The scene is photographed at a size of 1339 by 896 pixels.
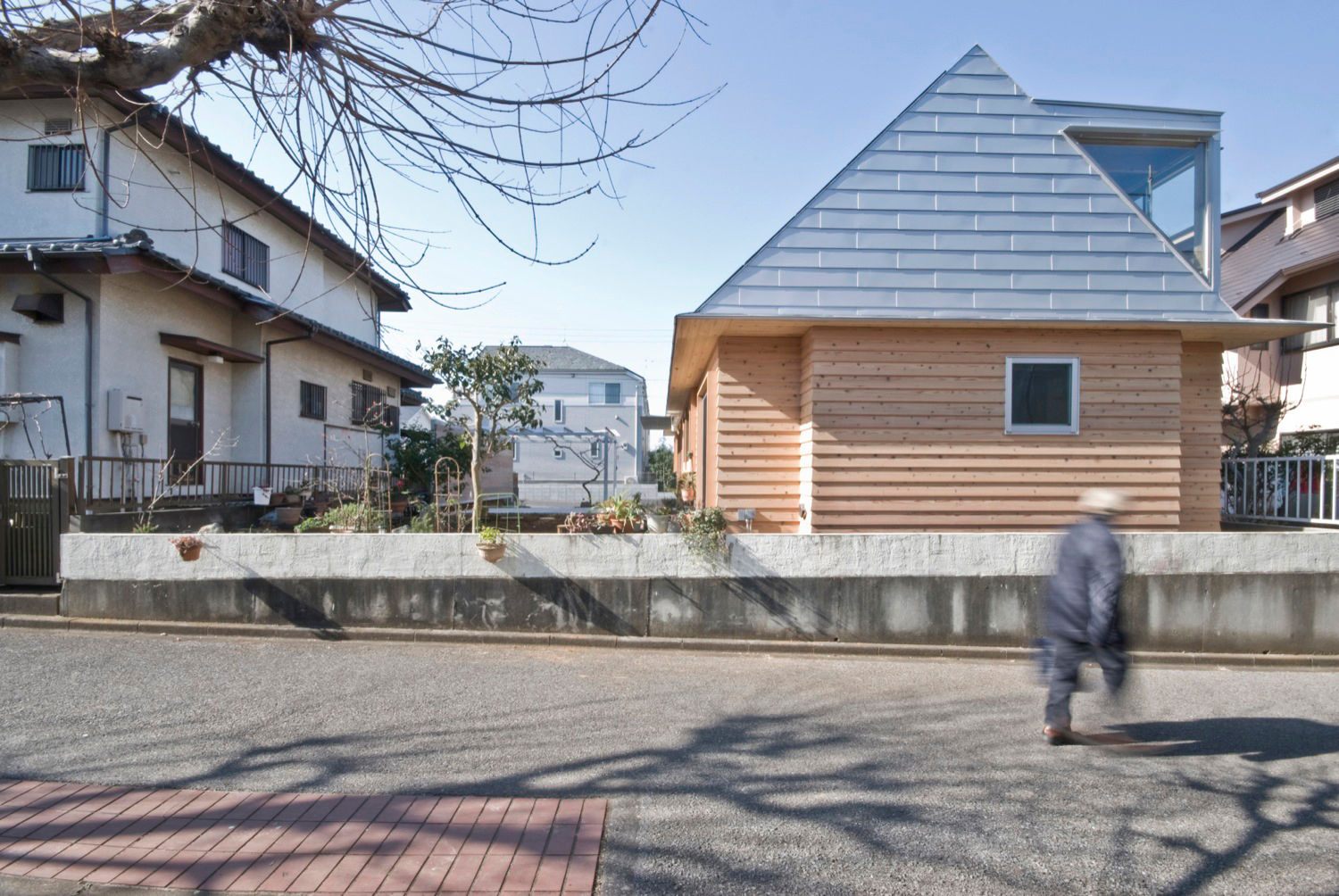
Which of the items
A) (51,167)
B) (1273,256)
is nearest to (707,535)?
(51,167)

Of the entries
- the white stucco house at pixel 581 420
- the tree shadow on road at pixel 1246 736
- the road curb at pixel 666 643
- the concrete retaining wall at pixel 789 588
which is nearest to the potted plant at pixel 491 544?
the concrete retaining wall at pixel 789 588

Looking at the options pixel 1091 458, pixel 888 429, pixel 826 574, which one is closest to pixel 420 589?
pixel 826 574

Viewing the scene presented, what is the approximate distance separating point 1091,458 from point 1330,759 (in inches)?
192

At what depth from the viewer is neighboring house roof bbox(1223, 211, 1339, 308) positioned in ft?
52.0

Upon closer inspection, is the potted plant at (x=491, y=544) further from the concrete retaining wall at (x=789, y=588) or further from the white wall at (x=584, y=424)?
the white wall at (x=584, y=424)

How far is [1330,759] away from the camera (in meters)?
5.18

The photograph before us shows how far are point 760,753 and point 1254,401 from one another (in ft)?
52.7

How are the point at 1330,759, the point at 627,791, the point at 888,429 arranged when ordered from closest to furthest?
the point at 627,791
the point at 1330,759
the point at 888,429

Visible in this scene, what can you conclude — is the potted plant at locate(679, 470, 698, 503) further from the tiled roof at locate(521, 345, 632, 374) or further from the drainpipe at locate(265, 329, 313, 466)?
the tiled roof at locate(521, 345, 632, 374)

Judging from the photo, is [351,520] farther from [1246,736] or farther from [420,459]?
[1246,736]

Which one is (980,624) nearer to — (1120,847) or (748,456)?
(748,456)

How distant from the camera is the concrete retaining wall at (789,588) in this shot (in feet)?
26.5

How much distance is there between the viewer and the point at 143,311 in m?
11.6

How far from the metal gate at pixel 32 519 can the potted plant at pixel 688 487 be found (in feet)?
28.1
